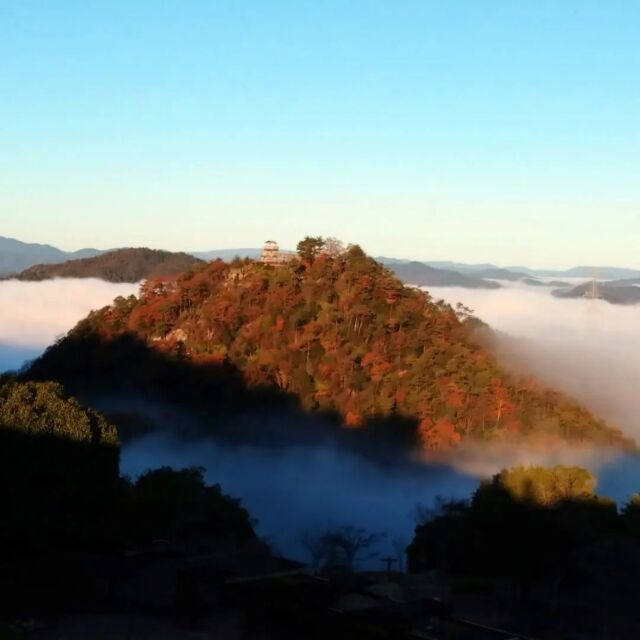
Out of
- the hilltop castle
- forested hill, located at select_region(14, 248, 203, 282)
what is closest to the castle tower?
the hilltop castle

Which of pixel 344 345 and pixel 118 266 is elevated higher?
pixel 118 266

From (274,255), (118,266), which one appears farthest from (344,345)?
(118,266)

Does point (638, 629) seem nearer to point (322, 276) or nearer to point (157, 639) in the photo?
point (157, 639)

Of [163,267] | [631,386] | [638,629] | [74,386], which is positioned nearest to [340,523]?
[638,629]

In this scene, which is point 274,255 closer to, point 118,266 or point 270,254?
point 270,254

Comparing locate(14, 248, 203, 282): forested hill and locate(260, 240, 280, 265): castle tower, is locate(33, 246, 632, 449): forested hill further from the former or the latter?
locate(14, 248, 203, 282): forested hill
